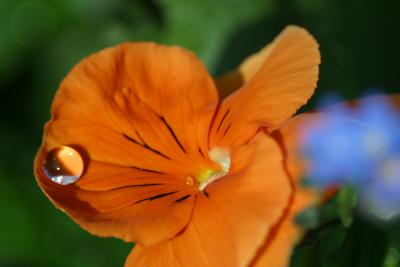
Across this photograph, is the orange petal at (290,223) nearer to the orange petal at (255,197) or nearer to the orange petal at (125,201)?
the orange petal at (255,197)

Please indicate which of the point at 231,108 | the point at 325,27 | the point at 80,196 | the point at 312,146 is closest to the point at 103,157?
the point at 80,196

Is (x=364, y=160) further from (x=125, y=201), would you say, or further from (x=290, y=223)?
(x=125, y=201)

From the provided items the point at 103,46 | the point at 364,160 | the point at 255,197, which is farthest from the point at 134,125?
the point at 103,46

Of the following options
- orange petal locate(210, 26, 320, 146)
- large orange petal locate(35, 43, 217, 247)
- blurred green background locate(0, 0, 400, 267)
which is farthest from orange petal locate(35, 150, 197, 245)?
blurred green background locate(0, 0, 400, 267)

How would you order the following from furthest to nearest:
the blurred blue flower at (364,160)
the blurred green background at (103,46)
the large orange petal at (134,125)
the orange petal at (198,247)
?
1. the blurred green background at (103,46)
2. the large orange petal at (134,125)
3. the orange petal at (198,247)
4. the blurred blue flower at (364,160)

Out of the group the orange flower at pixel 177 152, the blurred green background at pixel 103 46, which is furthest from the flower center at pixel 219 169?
the blurred green background at pixel 103 46

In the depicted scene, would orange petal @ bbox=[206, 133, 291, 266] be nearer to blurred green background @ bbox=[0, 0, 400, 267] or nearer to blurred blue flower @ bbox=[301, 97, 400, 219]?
blurred blue flower @ bbox=[301, 97, 400, 219]
